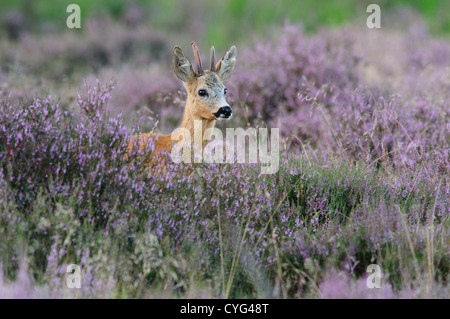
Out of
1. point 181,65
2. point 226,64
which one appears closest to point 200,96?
point 181,65

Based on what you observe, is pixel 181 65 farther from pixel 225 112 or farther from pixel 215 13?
pixel 215 13

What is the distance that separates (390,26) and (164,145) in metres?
11.9

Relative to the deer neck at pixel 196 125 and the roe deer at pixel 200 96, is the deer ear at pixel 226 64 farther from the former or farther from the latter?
the deer neck at pixel 196 125

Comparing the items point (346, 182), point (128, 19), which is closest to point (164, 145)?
point (346, 182)

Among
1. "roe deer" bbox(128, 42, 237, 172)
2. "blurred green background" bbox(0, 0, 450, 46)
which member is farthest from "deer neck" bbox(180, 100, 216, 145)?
"blurred green background" bbox(0, 0, 450, 46)

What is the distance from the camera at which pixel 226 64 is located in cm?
654

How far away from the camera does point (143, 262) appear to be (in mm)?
4332

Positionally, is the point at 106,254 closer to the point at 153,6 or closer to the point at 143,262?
the point at 143,262

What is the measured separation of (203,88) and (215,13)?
44.6ft

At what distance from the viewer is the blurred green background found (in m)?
16.9

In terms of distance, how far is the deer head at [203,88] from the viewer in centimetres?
608

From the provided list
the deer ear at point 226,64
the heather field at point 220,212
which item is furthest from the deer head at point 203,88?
the heather field at point 220,212

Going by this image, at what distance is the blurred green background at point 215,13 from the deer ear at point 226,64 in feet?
30.7
